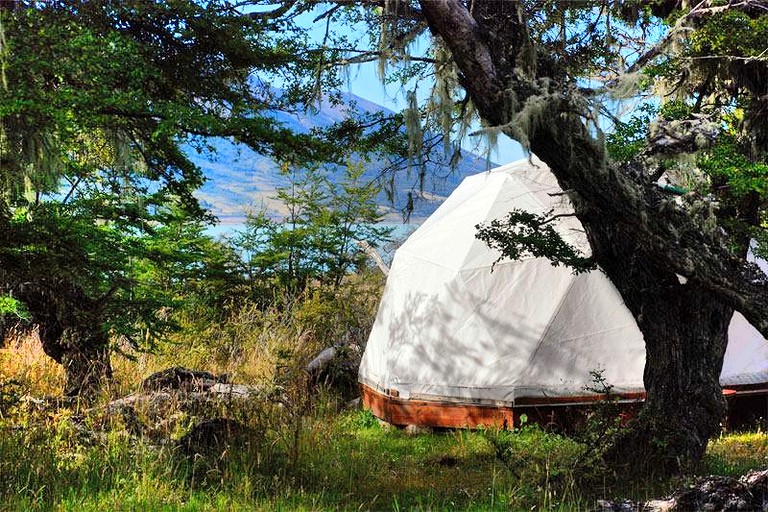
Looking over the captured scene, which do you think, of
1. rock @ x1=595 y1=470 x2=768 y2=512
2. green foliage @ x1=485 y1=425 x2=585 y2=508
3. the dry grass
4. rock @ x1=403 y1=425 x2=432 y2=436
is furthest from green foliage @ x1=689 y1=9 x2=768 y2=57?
the dry grass

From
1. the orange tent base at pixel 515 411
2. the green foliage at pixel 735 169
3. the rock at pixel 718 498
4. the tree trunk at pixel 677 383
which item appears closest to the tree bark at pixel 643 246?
the tree trunk at pixel 677 383

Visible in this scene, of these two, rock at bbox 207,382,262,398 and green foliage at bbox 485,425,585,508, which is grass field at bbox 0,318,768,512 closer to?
green foliage at bbox 485,425,585,508

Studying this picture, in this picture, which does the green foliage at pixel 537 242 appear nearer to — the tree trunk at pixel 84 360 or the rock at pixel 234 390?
the rock at pixel 234 390

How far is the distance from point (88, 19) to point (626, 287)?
18.9 feet

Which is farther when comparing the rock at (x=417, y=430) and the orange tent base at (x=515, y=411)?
the rock at (x=417, y=430)

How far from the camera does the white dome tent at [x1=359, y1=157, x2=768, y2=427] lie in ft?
27.6

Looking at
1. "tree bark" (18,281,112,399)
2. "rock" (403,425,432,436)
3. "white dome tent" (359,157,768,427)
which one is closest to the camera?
"tree bark" (18,281,112,399)

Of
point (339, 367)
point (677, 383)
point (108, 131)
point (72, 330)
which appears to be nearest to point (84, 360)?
point (72, 330)

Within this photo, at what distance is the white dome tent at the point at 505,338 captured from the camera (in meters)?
8.40

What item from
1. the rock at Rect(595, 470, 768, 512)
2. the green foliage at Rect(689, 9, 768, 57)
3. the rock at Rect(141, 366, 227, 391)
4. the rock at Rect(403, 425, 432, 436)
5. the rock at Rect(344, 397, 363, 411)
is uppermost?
the green foliage at Rect(689, 9, 768, 57)

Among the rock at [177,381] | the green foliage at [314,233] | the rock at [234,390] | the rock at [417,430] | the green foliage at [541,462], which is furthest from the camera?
the green foliage at [314,233]

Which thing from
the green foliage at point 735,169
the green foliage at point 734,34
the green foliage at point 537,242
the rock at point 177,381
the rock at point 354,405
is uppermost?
the green foliage at point 734,34

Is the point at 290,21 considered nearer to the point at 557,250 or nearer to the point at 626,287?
the point at 557,250

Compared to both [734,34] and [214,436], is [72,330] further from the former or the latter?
[734,34]
